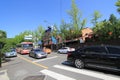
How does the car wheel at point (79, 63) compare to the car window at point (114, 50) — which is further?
the car wheel at point (79, 63)

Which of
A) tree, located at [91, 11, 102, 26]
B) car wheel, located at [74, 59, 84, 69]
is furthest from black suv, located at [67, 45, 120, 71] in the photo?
tree, located at [91, 11, 102, 26]

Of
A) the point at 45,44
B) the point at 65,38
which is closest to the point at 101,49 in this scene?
the point at 65,38

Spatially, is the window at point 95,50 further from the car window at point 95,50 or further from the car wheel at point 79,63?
the car wheel at point 79,63

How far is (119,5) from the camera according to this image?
127 ft

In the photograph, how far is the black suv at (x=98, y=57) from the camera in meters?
10.1

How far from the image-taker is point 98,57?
11.0 meters

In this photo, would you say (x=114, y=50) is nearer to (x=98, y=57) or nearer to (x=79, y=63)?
(x=98, y=57)

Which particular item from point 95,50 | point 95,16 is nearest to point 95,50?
point 95,50

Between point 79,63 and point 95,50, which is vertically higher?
point 95,50

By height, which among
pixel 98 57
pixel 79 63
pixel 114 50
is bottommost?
pixel 79 63

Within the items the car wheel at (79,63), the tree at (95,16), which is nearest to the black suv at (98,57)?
the car wheel at (79,63)

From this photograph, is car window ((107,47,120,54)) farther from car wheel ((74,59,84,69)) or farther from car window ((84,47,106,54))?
car wheel ((74,59,84,69))

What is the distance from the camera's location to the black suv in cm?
1006

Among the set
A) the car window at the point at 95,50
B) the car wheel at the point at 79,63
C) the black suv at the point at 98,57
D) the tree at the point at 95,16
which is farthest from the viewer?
the tree at the point at 95,16
